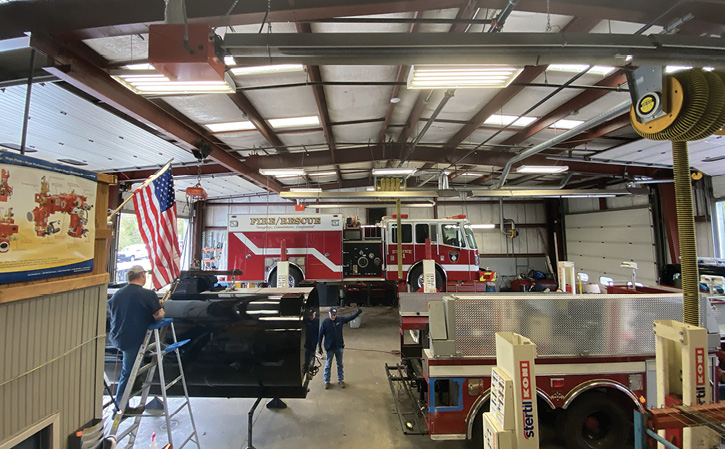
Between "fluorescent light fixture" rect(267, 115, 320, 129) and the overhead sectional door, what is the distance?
38.5ft

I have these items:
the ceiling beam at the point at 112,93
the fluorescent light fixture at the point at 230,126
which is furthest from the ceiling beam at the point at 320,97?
the ceiling beam at the point at 112,93

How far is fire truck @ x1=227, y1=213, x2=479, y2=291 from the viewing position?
8.73 meters

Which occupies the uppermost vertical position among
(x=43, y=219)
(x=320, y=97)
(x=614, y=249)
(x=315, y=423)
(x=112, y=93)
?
(x=320, y=97)

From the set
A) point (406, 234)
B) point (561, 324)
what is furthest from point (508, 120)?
point (561, 324)

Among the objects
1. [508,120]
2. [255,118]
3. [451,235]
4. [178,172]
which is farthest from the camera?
[451,235]

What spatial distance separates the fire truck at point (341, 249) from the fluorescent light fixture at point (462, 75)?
19.8ft

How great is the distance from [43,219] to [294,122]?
493 cm

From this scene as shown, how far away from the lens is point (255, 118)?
566 centimetres

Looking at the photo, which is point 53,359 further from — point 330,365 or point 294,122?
point 294,122

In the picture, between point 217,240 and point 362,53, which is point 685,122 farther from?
point 217,240

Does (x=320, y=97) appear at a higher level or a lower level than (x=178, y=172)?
higher

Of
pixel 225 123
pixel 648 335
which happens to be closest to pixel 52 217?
pixel 225 123

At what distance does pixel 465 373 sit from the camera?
10.2ft

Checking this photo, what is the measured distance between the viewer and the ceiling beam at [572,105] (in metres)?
4.64
